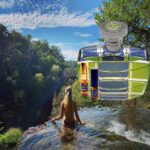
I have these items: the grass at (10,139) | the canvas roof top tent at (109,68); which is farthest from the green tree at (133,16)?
the canvas roof top tent at (109,68)

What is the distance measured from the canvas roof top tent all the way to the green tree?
27.4m

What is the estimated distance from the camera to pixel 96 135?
11242 mm

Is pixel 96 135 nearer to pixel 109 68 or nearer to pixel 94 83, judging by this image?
pixel 94 83

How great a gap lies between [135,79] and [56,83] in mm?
86086

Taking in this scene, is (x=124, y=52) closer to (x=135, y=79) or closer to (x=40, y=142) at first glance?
(x=135, y=79)

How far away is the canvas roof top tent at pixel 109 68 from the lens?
29.7 feet

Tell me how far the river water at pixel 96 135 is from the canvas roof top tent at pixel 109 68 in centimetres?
160

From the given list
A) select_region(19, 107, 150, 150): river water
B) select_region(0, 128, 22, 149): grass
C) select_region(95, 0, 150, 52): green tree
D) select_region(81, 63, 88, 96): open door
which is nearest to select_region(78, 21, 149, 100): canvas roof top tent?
select_region(81, 63, 88, 96): open door

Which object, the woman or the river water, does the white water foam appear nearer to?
the river water

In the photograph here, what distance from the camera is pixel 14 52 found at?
76.0m

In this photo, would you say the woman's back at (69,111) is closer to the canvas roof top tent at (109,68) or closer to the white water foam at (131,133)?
the white water foam at (131,133)

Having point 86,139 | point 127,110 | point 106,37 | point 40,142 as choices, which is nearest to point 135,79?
point 106,37

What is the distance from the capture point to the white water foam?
35.8 feet

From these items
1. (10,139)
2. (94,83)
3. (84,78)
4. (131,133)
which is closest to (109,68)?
(94,83)
